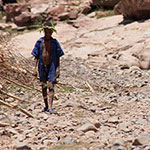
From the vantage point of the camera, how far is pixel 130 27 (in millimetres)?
10969

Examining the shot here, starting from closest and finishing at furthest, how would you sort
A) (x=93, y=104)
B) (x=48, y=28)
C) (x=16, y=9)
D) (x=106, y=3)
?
1. (x=48, y=28)
2. (x=93, y=104)
3. (x=106, y=3)
4. (x=16, y=9)

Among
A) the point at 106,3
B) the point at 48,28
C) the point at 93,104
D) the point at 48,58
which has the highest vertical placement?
the point at 48,28

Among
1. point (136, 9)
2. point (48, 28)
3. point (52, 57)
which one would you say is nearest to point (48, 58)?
point (52, 57)

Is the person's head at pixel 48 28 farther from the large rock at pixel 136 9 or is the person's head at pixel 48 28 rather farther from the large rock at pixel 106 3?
the large rock at pixel 106 3

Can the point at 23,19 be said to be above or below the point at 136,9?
below

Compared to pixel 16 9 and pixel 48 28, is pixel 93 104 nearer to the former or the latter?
pixel 48 28

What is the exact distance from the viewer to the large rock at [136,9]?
36.0ft

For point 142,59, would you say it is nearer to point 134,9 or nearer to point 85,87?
point 85,87

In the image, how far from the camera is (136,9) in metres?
11.4

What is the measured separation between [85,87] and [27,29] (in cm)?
946

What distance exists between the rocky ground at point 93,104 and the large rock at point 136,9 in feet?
1.85

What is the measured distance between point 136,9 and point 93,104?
7040 mm

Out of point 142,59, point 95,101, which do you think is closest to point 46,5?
point 142,59

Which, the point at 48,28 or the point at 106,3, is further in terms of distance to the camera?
the point at 106,3
